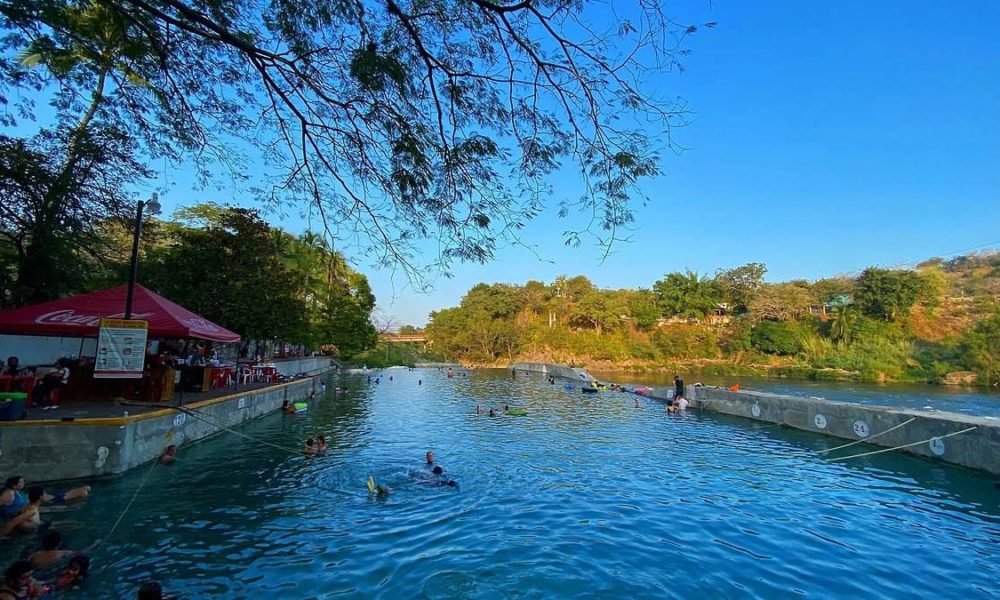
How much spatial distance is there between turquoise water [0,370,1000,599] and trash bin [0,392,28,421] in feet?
7.63

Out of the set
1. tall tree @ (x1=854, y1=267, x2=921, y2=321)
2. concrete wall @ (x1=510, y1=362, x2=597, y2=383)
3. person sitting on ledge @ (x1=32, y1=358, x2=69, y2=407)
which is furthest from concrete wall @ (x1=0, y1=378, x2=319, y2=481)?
tall tree @ (x1=854, y1=267, x2=921, y2=321)

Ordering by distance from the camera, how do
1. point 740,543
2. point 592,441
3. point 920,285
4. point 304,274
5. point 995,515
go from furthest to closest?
point 920,285 → point 304,274 → point 592,441 → point 995,515 → point 740,543

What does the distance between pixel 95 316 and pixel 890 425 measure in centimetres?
2439

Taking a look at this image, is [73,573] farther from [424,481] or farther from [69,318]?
[69,318]

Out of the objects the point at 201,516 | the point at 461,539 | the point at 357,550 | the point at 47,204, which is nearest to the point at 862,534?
the point at 461,539

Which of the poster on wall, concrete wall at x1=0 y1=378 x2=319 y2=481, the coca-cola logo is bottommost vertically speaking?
concrete wall at x1=0 y1=378 x2=319 y2=481

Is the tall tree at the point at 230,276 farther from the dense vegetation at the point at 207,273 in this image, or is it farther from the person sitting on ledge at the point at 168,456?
the person sitting on ledge at the point at 168,456

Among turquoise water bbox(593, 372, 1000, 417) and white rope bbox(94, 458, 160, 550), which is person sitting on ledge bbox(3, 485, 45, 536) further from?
turquoise water bbox(593, 372, 1000, 417)

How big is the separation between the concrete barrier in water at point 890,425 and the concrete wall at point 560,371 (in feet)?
67.6

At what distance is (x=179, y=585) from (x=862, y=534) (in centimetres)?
1134

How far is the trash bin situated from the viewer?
995 cm

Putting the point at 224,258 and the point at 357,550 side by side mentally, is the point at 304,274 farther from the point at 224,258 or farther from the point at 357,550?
the point at 357,550

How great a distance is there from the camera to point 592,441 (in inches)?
696

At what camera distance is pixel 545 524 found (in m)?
9.08
